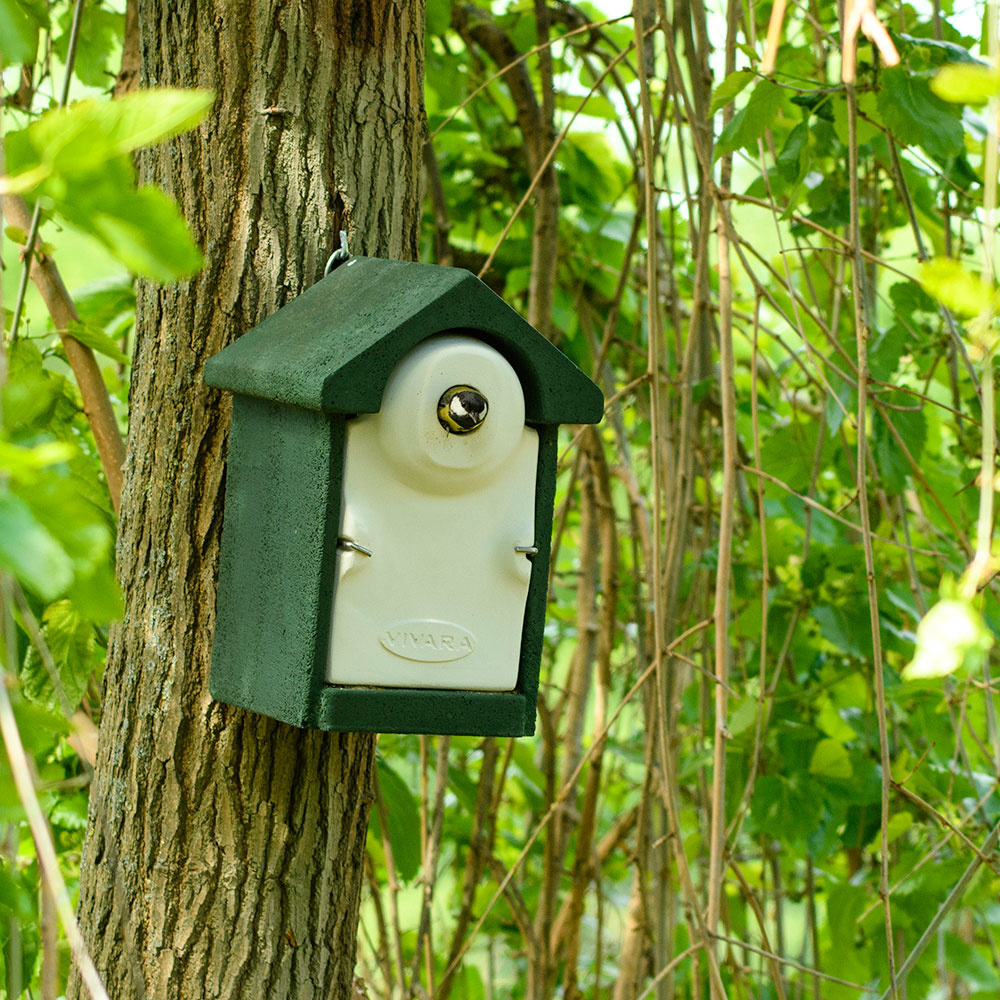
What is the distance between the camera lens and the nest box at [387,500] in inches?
37.7

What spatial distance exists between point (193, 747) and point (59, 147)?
0.72 meters

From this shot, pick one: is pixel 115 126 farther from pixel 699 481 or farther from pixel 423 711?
pixel 699 481

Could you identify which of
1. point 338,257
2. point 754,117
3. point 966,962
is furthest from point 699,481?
point 338,257

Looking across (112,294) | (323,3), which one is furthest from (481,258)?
(323,3)

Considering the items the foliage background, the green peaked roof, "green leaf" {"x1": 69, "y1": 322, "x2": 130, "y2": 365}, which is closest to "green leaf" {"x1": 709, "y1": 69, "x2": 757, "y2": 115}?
the foliage background

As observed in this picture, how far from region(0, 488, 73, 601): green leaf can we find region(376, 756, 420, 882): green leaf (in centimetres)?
109

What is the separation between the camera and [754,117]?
1.14m

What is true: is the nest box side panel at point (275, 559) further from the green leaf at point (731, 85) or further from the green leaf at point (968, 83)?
the green leaf at point (968, 83)

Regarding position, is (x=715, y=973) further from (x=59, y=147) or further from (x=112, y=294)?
(x=112, y=294)

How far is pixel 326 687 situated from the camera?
969 mm

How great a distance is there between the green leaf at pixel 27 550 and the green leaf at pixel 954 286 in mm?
312

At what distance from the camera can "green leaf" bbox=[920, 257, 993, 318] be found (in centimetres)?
43

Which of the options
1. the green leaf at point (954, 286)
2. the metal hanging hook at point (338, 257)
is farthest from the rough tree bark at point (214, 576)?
the green leaf at point (954, 286)

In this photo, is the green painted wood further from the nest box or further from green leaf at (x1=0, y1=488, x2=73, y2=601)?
green leaf at (x1=0, y1=488, x2=73, y2=601)
